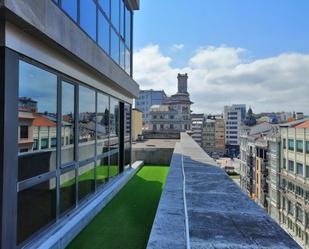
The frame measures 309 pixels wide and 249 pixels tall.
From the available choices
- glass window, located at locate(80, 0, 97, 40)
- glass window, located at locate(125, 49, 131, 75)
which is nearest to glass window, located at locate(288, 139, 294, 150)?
glass window, located at locate(125, 49, 131, 75)

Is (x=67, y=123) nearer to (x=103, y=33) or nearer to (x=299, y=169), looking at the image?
(x=103, y=33)

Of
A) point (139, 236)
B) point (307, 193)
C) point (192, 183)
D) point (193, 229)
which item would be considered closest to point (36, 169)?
point (139, 236)

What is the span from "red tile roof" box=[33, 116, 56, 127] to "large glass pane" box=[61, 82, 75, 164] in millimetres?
338

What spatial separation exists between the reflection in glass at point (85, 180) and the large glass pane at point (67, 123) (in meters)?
0.65

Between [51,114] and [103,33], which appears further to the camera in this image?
[103,33]

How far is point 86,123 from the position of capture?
6066mm

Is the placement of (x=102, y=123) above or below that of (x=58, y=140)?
above

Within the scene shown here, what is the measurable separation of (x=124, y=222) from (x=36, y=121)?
2452 mm

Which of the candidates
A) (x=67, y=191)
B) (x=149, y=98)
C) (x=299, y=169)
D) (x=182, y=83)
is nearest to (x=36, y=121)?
(x=67, y=191)

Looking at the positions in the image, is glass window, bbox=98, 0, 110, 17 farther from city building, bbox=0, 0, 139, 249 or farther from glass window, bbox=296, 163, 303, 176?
glass window, bbox=296, 163, 303, 176

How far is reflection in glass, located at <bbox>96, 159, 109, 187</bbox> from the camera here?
274 inches

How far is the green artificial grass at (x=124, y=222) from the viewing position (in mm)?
4395

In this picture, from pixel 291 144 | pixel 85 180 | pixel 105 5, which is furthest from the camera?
pixel 291 144

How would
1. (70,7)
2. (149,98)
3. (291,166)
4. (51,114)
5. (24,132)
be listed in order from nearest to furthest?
(24,132) → (51,114) → (70,7) → (291,166) → (149,98)
